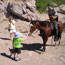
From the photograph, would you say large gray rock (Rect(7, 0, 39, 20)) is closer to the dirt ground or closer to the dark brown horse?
the dirt ground

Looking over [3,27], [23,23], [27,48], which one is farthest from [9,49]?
[23,23]

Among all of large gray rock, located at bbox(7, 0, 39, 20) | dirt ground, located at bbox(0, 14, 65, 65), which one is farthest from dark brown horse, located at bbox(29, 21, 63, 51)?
large gray rock, located at bbox(7, 0, 39, 20)

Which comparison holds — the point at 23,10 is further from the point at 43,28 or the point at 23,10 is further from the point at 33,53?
the point at 33,53

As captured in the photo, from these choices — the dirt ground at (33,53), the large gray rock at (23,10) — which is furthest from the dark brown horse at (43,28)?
the large gray rock at (23,10)

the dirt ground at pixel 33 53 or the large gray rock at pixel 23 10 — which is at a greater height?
the large gray rock at pixel 23 10

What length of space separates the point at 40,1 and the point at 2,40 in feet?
27.8

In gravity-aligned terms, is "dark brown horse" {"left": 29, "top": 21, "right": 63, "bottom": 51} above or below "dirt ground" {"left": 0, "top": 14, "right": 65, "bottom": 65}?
above

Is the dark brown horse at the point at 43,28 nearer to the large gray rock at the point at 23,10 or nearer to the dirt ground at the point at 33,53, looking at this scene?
the dirt ground at the point at 33,53

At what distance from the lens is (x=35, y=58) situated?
862 centimetres

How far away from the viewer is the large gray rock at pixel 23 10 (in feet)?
47.9

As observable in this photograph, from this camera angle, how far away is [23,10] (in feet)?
48.6

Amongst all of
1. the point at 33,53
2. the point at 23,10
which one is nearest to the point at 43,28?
the point at 33,53

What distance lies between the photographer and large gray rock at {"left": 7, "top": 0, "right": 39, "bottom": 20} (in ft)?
47.9

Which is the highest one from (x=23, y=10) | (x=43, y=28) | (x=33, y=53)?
(x=23, y=10)
